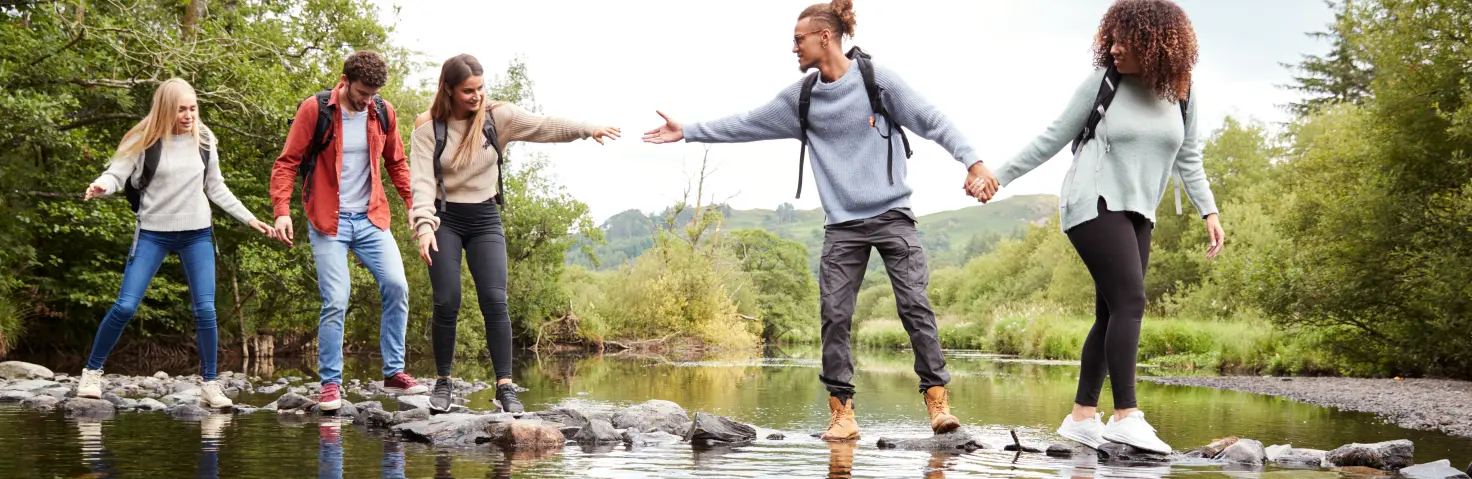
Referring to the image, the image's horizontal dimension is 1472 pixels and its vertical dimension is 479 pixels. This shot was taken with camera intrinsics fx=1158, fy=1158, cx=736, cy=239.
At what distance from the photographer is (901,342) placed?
161 feet

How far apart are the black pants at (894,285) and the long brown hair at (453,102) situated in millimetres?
2170

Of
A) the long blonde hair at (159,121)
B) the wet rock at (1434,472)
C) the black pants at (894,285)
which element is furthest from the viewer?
the long blonde hair at (159,121)

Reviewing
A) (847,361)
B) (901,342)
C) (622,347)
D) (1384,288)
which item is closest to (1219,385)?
(1384,288)

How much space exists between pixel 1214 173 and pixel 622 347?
29.0 metres

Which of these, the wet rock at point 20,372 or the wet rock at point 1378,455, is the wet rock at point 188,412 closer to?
the wet rock at point 20,372

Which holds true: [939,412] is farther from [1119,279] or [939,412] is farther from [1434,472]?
[1434,472]

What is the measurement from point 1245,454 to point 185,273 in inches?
259

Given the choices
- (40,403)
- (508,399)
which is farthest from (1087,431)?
(40,403)

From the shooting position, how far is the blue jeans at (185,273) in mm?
7676

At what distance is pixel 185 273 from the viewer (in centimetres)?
780

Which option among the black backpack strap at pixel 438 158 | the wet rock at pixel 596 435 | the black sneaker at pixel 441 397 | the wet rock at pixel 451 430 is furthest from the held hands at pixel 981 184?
the black sneaker at pixel 441 397

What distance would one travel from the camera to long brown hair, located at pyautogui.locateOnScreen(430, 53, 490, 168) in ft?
21.3

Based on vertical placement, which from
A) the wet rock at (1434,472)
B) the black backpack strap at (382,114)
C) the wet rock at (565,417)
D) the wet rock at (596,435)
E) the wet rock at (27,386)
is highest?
the black backpack strap at (382,114)

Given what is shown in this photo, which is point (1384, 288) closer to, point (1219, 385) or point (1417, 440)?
point (1219, 385)
